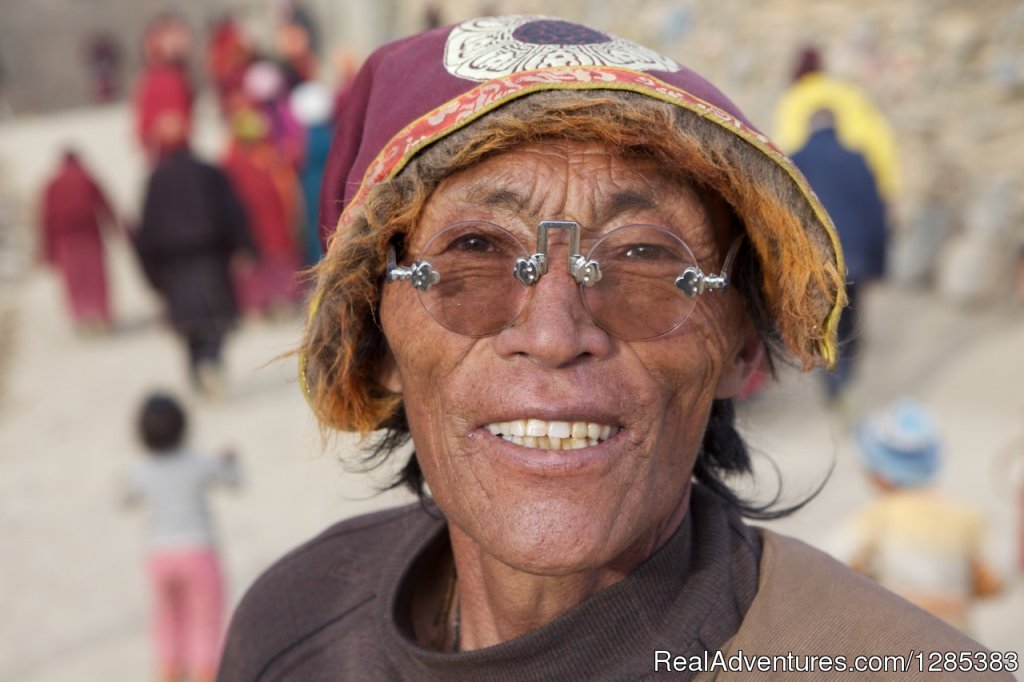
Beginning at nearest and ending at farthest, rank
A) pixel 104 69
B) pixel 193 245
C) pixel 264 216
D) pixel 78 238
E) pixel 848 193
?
1. pixel 848 193
2. pixel 193 245
3. pixel 264 216
4. pixel 78 238
5. pixel 104 69

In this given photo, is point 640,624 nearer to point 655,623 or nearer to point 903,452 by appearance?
point 655,623

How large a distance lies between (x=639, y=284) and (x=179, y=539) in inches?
133

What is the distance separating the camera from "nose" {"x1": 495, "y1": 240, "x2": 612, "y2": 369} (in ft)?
4.84

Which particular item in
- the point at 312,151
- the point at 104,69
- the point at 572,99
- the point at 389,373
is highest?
the point at 572,99

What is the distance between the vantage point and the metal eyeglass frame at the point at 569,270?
150 cm

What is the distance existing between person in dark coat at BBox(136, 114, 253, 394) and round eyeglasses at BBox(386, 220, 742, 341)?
22.3 ft

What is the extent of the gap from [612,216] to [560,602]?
52 centimetres

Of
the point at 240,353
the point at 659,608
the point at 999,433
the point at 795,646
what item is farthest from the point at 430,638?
the point at 240,353

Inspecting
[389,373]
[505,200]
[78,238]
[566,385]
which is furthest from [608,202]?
[78,238]

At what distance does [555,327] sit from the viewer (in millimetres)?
1479

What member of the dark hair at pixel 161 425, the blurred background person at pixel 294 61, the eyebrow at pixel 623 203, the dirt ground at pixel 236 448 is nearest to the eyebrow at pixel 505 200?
the eyebrow at pixel 623 203

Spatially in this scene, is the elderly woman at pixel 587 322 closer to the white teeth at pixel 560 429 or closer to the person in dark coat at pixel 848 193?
the white teeth at pixel 560 429

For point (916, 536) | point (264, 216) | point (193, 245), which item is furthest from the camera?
point (264, 216)

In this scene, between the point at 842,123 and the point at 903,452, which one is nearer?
the point at 903,452
